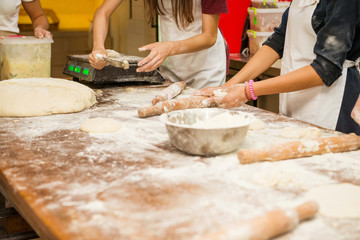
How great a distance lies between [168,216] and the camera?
2.99 feet

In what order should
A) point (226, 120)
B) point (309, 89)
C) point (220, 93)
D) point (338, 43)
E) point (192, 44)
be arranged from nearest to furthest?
point (226, 120)
point (338, 43)
point (220, 93)
point (309, 89)
point (192, 44)

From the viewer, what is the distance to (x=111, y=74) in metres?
2.49

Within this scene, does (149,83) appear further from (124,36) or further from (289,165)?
(124,36)

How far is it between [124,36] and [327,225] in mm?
5934

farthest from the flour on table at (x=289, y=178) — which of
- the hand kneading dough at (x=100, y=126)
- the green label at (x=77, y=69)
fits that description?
the green label at (x=77, y=69)

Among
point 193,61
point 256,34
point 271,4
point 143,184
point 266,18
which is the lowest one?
point 143,184

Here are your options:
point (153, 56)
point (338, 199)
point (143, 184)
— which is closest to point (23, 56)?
point (153, 56)

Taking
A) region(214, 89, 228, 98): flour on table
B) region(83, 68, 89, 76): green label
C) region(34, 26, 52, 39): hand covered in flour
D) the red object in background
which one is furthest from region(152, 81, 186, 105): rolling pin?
the red object in background

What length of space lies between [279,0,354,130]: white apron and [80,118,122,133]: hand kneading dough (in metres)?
0.97

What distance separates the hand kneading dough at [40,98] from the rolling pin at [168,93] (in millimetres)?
338

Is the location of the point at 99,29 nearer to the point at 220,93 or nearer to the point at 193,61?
the point at 193,61

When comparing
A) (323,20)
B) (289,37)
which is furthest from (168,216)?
(289,37)

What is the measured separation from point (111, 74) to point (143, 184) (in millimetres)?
1505

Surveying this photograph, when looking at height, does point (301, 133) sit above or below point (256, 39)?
below
